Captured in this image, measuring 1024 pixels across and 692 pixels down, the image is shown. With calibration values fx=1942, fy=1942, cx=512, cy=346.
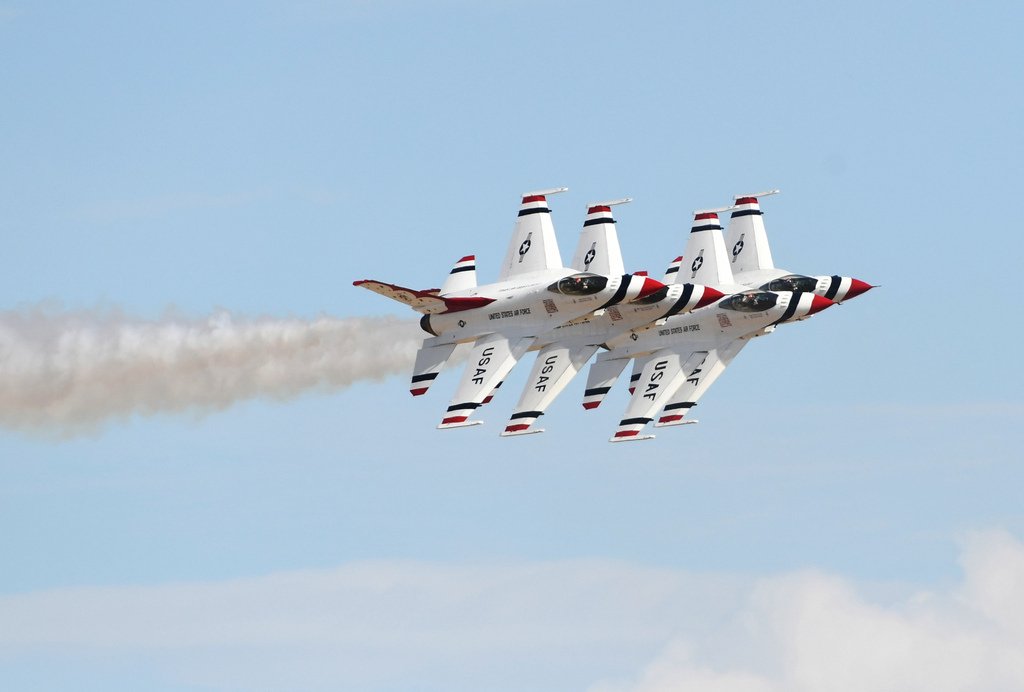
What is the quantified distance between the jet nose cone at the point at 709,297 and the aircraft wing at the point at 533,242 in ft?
20.0

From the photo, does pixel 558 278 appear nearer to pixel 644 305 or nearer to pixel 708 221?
pixel 644 305

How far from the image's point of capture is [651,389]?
80.8 metres

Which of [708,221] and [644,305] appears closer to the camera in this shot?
[644,305]

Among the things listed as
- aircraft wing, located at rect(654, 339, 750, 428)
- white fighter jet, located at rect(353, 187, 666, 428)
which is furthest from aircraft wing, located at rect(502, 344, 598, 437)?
aircraft wing, located at rect(654, 339, 750, 428)

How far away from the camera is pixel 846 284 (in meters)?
83.8

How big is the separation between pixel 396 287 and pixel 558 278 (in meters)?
6.61

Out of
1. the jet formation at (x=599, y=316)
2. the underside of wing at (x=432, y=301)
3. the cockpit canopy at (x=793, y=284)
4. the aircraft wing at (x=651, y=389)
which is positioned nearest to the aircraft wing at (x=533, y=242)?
the jet formation at (x=599, y=316)

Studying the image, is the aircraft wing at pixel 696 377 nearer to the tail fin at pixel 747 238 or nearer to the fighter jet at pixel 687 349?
the fighter jet at pixel 687 349

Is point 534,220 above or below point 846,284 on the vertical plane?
above

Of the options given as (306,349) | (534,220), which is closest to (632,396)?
(534,220)

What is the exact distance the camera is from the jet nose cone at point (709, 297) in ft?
267

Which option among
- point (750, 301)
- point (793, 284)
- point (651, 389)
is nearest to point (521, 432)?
point (651, 389)

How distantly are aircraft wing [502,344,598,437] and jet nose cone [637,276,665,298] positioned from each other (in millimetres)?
3628

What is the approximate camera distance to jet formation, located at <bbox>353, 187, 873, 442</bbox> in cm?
7831
